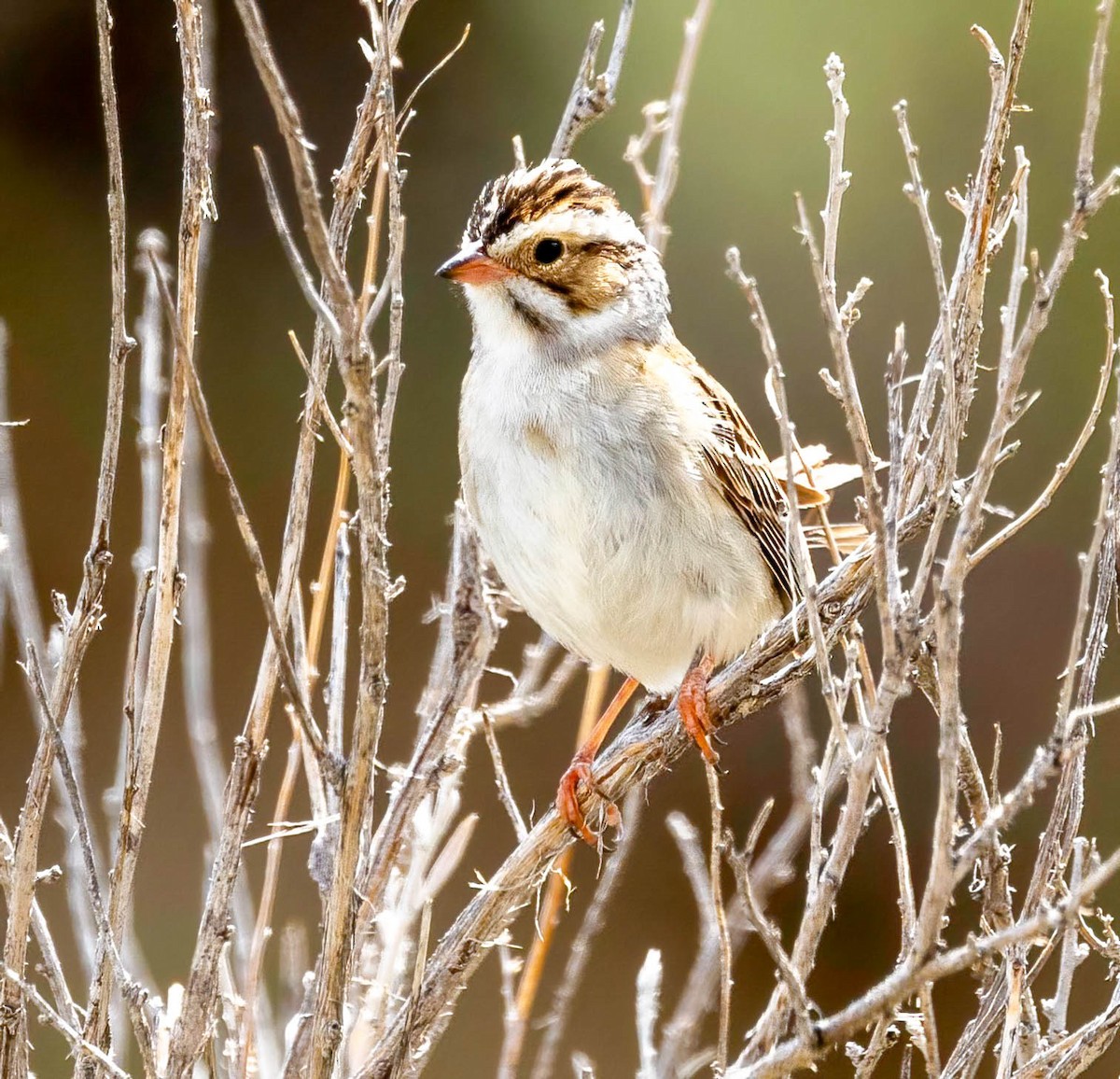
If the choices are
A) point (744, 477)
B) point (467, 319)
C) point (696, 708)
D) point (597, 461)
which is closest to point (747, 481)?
point (744, 477)

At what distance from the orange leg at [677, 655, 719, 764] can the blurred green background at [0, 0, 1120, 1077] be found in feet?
11.2

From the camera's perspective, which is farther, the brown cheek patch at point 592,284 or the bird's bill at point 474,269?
the brown cheek patch at point 592,284

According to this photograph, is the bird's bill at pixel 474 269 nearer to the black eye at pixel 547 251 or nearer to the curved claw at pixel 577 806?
the black eye at pixel 547 251

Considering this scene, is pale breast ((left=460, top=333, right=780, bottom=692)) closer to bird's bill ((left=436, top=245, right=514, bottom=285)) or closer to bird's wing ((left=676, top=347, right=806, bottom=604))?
bird's wing ((left=676, top=347, right=806, bottom=604))

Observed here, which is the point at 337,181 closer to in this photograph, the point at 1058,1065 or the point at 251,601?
the point at 1058,1065

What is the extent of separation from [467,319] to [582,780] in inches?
161

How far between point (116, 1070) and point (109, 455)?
→ 0.86 metres

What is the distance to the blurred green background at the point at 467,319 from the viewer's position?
6.83 metres

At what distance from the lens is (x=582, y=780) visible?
3.29 meters

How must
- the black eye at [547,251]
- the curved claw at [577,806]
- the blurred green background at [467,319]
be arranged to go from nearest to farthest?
the curved claw at [577,806] < the black eye at [547,251] < the blurred green background at [467,319]

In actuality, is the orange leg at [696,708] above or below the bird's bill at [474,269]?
below

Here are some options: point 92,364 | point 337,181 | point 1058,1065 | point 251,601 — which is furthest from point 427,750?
point 92,364

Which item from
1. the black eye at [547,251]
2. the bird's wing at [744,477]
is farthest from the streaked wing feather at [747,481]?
the black eye at [547,251]

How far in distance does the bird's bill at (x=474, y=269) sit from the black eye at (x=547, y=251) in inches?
2.9
